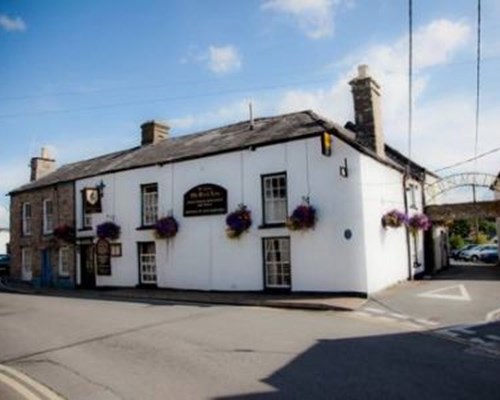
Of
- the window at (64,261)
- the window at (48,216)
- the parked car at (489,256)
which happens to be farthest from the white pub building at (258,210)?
the parked car at (489,256)

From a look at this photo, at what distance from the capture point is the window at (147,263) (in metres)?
21.3

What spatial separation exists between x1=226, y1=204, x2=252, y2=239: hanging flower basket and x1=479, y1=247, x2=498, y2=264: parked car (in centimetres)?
2495

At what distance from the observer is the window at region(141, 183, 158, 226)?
2158 centimetres

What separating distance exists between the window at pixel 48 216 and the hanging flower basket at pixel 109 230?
17.4 ft

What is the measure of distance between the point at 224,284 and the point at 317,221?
4484 millimetres

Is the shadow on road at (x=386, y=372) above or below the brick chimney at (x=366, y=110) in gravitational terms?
below

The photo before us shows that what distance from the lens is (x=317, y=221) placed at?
1686 cm

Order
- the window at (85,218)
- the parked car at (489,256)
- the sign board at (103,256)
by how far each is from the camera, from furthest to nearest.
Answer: the parked car at (489,256) → the window at (85,218) → the sign board at (103,256)

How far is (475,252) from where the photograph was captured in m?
38.9

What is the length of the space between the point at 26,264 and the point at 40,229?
119 inches

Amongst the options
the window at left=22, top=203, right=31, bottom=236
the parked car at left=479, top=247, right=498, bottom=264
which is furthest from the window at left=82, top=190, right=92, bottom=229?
the parked car at left=479, top=247, right=498, bottom=264

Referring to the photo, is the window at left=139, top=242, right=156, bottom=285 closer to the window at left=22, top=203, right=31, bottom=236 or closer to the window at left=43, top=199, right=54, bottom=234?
the window at left=43, top=199, right=54, bottom=234

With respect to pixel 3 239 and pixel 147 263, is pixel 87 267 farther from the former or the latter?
pixel 3 239

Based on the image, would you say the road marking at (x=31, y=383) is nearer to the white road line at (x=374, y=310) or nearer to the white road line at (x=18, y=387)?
the white road line at (x=18, y=387)
